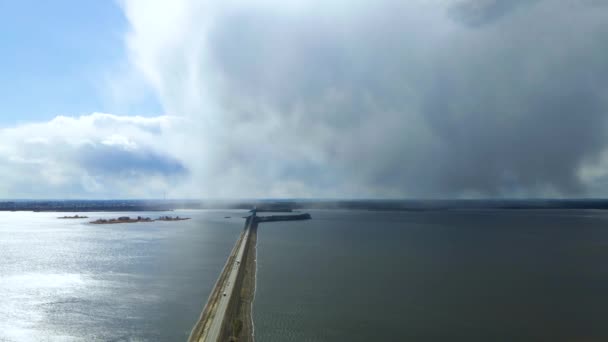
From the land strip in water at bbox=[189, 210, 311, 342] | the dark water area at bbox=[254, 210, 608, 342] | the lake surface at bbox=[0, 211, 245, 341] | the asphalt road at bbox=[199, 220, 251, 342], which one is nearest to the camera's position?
the asphalt road at bbox=[199, 220, 251, 342]

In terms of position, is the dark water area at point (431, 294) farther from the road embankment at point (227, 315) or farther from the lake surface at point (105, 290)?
the lake surface at point (105, 290)

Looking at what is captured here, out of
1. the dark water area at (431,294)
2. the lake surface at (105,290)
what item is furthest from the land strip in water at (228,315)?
the lake surface at (105,290)

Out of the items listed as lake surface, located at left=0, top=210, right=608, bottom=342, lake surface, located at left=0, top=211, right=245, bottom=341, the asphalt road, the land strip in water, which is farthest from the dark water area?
lake surface, located at left=0, top=211, right=245, bottom=341

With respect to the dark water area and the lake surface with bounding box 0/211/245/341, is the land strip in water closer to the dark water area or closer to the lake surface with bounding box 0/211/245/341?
the dark water area

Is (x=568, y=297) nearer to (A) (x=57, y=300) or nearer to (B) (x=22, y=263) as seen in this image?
(A) (x=57, y=300)

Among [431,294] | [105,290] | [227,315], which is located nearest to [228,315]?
[227,315]

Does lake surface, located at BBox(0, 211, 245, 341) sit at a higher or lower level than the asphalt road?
lower

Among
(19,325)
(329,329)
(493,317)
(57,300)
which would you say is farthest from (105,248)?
(493,317)
